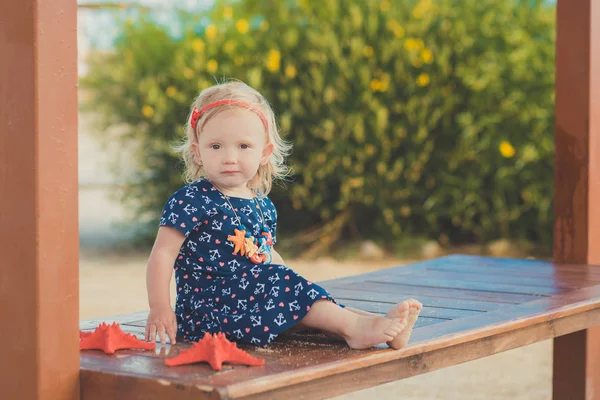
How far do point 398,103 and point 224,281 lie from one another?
197 inches

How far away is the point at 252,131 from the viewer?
2.65 m

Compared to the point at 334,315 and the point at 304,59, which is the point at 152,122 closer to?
the point at 304,59

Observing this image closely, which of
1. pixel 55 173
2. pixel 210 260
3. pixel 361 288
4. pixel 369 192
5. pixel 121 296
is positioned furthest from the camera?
pixel 369 192

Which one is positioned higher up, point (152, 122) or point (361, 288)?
point (152, 122)

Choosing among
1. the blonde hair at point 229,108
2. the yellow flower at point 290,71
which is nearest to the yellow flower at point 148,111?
the yellow flower at point 290,71

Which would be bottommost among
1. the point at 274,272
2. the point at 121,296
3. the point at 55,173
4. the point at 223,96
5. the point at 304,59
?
the point at 121,296

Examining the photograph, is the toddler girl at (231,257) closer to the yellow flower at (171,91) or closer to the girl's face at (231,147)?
the girl's face at (231,147)

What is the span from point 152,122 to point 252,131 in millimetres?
5303

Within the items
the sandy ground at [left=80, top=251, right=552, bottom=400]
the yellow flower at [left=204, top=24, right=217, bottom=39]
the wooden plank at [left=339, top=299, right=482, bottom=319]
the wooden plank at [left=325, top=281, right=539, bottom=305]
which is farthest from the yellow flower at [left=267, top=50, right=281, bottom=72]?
the wooden plank at [left=339, top=299, right=482, bottom=319]

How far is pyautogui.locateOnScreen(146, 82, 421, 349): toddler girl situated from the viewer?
2420 mm

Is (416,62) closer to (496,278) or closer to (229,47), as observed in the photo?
(229,47)

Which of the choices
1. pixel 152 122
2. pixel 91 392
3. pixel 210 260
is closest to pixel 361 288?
pixel 210 260

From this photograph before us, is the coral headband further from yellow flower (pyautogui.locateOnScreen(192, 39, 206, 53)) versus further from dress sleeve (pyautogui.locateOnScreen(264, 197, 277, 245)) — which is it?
yellow flower (pyautogui.locateOnScreen(192, 39, 206, 53))

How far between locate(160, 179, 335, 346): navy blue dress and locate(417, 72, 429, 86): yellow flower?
479 centimetres
